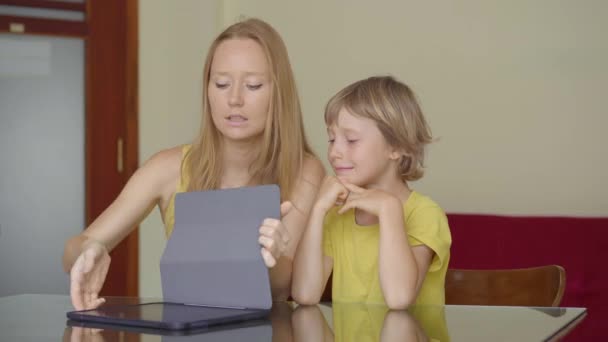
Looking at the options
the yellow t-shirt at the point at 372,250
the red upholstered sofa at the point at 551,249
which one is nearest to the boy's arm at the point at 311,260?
the yellow t-shirt at the point at 372,250

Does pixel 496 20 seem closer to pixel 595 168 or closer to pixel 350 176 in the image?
pixel 595 168

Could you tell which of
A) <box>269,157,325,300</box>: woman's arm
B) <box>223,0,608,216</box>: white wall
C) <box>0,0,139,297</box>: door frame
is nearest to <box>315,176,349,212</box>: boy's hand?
<box>269,157,325,300</box>: woman's arm

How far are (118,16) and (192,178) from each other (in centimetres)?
272

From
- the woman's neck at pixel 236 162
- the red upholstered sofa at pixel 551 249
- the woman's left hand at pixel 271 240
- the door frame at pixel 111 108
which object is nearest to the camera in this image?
the woman's left hand at pixel 271 240

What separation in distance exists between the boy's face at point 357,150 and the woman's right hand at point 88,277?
19.9 inches

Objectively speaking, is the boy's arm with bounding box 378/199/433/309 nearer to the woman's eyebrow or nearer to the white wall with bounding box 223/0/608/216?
the woman's eyebrow

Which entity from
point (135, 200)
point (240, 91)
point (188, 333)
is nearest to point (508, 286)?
point (240, 91)

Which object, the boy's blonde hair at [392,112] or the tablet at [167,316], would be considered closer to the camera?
the tablet at [167,316]

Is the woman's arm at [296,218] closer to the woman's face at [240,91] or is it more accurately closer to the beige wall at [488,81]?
the woman's face at [240,91]

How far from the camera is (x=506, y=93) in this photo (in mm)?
3969

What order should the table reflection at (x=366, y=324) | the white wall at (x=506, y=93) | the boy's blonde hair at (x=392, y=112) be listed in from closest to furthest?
the table reflection at (x=366, y=324) < the boy's blonde hair at (x=392, y=112) < the white wall at (x=506, y=93)

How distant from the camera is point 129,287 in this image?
462 centimetres

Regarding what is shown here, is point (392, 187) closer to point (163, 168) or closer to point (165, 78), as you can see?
point (163, 168)

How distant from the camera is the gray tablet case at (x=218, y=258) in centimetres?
147
